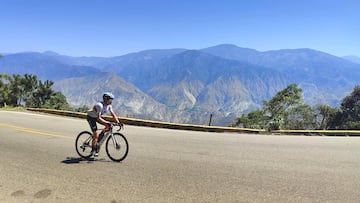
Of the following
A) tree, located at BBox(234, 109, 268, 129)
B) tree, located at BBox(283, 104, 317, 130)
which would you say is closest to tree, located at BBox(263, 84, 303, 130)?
tree, located at BBox(234, 109, 268, 129)

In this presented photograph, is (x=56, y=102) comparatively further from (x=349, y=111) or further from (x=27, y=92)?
(x=349, y=111)

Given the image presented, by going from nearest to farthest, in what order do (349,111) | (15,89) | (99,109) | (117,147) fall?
(99,109), (117,147), (349,111), (15,89)

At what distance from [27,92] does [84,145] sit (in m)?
57.8

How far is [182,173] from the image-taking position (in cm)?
639

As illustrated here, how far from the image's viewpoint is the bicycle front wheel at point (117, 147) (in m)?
7.44

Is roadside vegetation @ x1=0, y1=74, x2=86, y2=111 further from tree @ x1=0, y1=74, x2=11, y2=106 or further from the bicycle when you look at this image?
the bicycle

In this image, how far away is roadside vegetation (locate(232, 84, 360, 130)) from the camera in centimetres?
4225

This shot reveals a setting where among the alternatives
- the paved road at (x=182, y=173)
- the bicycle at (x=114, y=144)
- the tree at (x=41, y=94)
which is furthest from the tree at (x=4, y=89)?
the bicycle at (x=114, y=144)

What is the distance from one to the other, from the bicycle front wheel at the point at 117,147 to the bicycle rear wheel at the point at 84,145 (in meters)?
0.56

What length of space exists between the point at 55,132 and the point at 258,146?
7954 millimetres

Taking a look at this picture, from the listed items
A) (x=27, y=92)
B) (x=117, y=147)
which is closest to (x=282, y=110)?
(x=117, y=147)

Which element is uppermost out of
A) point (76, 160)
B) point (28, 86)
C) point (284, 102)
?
point (28, 86)

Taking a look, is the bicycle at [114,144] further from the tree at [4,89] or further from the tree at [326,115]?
the tree at [326,115]

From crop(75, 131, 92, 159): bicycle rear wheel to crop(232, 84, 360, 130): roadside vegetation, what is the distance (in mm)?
34002
